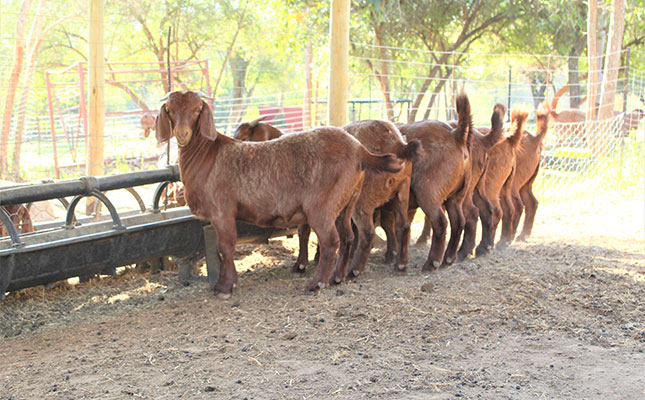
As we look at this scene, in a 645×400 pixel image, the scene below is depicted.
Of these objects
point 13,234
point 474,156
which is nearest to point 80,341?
point 13,234

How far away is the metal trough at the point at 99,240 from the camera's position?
4887mm

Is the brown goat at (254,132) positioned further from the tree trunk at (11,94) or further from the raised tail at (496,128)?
the tree trunk at (11,94)

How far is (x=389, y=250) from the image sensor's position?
7188mm

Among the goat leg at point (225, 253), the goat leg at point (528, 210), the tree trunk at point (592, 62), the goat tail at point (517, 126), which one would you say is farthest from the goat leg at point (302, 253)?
the tree trunk at point (592, 62)

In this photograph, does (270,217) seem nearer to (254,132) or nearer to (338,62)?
(254,132)

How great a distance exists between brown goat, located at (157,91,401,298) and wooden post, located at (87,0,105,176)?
2.25m

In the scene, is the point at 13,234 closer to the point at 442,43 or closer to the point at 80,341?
the point at 80,341

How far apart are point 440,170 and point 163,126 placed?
2.72 m

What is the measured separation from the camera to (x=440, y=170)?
6.50m

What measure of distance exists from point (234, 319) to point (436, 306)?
160 cm

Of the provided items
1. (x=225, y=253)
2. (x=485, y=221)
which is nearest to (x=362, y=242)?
(x=225, y=253)

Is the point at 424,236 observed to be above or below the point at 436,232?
below

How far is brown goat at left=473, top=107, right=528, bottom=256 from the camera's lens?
736 centimetres

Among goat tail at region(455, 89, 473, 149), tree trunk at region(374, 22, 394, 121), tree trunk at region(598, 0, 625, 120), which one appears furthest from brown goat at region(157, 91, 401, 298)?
tree trunk at region(374, 22, 394, 121)
